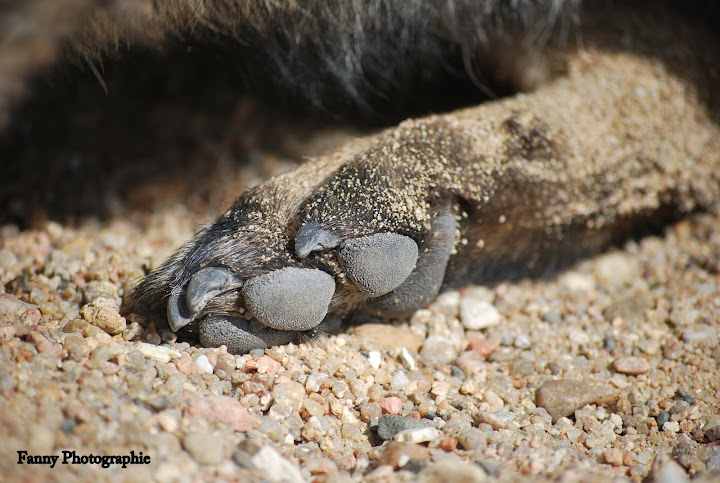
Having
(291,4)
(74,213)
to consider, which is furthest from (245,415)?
(74,213)

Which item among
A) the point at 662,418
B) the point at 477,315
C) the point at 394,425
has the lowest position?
the point at 662,418

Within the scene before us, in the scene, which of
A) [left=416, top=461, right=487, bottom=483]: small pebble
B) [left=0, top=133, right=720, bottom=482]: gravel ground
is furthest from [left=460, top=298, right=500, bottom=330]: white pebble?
[left=416, top=461, right=487, bottom=483]: small pebble

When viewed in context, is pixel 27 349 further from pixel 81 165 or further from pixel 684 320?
pixel 684 320

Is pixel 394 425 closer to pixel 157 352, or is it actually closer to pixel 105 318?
pixel 157 352

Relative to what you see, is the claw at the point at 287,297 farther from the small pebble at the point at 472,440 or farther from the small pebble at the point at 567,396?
the small pebble at the point at 567,396

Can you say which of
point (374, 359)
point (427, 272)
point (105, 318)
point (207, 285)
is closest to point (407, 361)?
point (374, 359)

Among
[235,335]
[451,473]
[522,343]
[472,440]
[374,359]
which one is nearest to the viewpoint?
[451,473]
